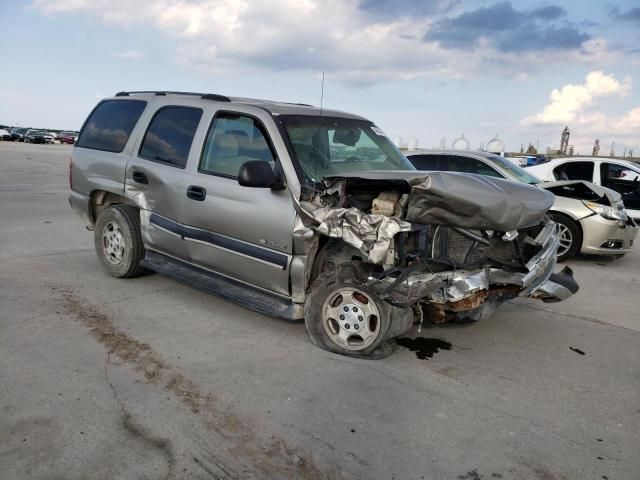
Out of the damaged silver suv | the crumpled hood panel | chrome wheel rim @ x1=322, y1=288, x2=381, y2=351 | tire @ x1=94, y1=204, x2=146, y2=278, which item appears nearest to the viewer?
the crumpled hood panel

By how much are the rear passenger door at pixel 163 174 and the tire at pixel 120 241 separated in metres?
0.20

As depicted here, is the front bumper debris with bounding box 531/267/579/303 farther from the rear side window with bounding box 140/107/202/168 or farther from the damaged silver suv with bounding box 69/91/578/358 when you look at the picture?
the rear side window with bounding box 140/107/202/168

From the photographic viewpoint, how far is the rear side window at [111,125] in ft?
18.8

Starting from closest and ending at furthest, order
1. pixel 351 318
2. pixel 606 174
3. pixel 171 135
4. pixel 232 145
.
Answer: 1. pixel 351 318
2. pixel 232 145
3. pixel 171 135
4. pixel 606 174

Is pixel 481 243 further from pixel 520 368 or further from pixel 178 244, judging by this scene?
pixel 178 244

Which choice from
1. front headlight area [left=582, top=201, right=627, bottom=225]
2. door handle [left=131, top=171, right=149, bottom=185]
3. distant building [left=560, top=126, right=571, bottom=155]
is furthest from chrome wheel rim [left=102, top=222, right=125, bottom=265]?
distant building [left=560, top=126, right=571, bottom=155]

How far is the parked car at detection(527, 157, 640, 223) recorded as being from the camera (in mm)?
10258

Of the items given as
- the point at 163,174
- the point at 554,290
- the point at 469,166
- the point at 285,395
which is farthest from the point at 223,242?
the point at 469,166

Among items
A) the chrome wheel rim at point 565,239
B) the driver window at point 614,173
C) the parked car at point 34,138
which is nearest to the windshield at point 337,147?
the chrome wheel rim at point 565,239

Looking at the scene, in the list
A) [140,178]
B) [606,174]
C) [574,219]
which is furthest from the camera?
[606,174]

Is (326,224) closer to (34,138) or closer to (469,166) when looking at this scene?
(469,166)

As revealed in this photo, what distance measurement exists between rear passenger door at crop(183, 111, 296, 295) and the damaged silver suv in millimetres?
12

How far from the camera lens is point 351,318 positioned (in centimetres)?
409

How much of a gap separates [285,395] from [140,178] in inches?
115
